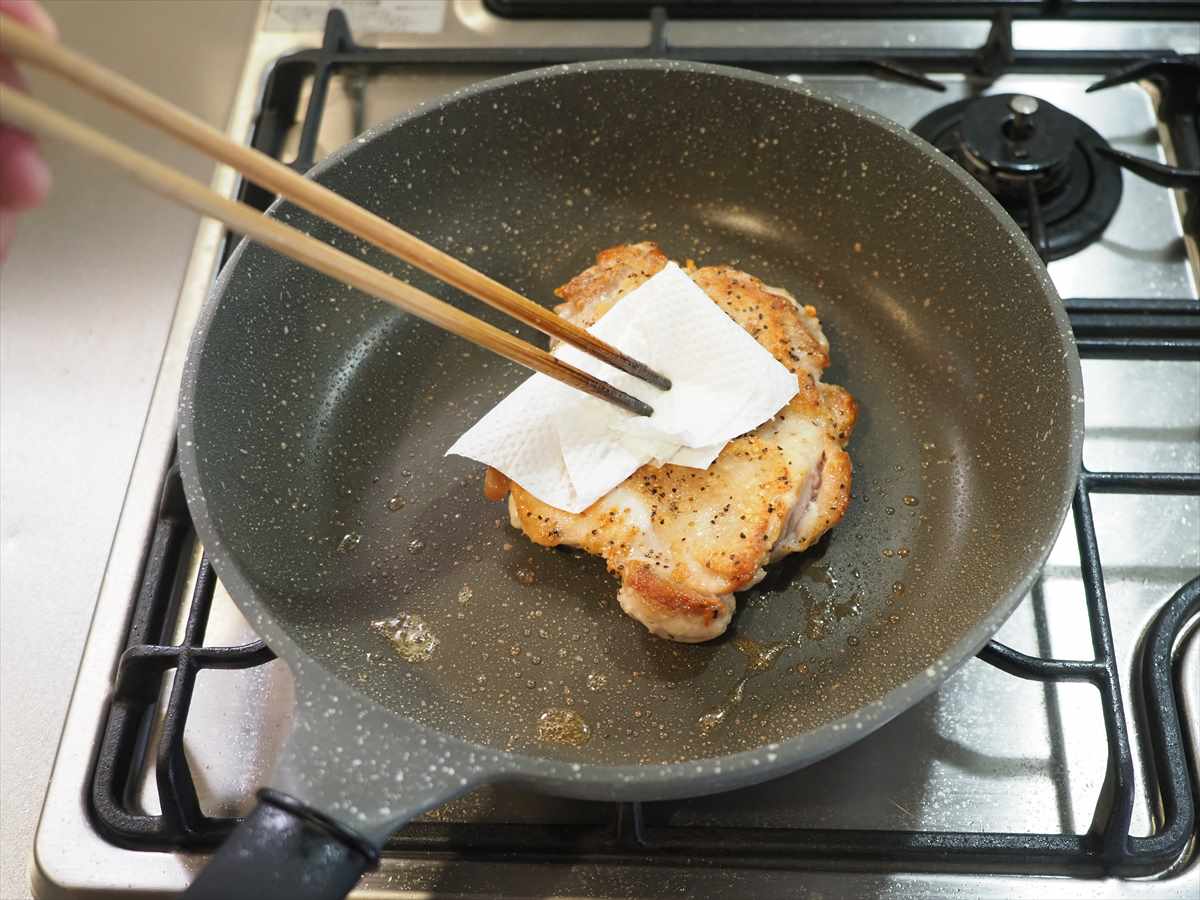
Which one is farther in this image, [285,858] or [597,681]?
[597,681]

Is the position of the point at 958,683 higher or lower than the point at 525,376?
lower

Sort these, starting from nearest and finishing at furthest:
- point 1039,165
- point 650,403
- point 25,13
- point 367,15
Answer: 1. point 25,13
2. point 650,403
3. point 1039,165
4. point 367,15

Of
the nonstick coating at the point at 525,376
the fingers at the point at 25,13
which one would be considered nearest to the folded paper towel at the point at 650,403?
the nonstick coating at the point at 525,376

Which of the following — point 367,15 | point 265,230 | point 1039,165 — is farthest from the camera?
point 367,15

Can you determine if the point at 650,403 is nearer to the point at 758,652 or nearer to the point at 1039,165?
the point at 758,652

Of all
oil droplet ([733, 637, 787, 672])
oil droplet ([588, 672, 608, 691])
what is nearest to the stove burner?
oil droplet ([733, 637, 787, 672])

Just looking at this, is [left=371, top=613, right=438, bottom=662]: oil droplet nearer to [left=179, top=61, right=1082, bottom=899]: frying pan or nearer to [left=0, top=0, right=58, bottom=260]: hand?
[left=179, top=61, right=1082, bottom=899]: frying pan

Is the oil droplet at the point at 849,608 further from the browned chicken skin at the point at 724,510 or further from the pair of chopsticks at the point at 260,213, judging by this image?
the pair of chopsticks at the point at 260,213

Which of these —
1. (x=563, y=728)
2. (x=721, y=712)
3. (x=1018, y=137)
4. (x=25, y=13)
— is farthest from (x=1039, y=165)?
(x=25, y=13)
